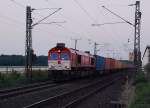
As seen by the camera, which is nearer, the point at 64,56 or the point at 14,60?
the point at 64,56

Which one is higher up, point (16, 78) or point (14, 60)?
point (14, 60)

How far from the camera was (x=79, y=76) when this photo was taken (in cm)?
4759

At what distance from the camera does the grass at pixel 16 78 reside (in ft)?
115

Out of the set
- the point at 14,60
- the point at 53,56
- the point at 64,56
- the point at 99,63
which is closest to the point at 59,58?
the point at 64,56

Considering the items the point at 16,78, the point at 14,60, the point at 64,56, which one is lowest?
the point at 16,78

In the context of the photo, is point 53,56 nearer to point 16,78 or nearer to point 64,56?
point 64,56

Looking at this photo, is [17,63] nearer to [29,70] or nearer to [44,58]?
[44,58]

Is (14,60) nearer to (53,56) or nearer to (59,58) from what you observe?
(53,56)

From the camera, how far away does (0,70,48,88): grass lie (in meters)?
34.9

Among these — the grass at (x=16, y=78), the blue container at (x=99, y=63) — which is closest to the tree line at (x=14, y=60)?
the blue container at (x=99, y=63)

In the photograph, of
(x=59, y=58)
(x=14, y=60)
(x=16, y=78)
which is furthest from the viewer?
(x=14, y=60)

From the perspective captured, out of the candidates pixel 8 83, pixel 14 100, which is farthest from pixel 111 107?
pixel 8 83

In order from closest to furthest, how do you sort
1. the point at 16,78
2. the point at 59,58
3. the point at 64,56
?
1. the point at 16,78
2. the point at 64,56
3. the point at 59,58

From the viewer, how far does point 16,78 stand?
38.8 m
